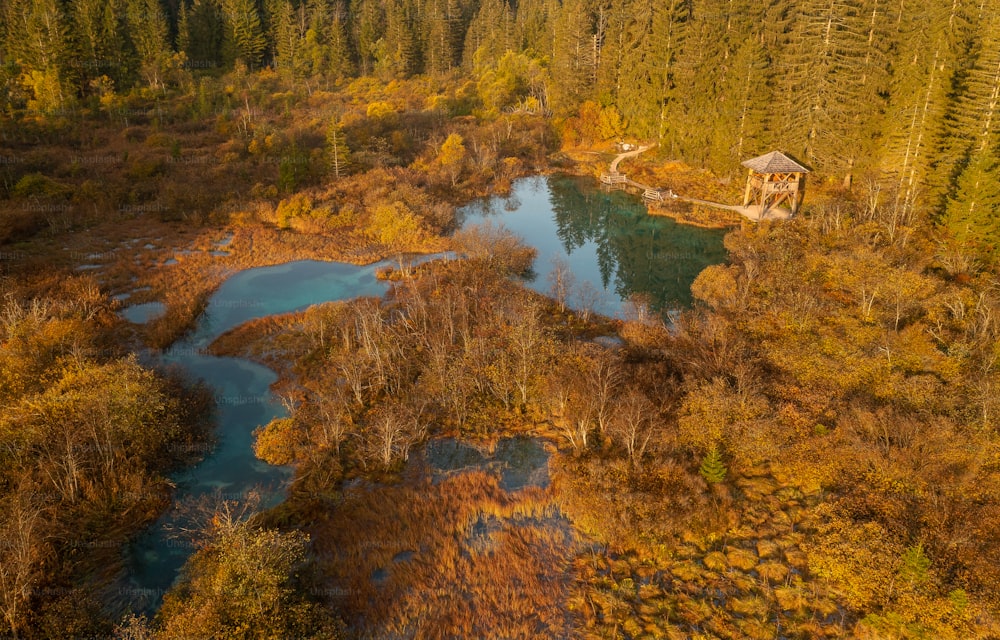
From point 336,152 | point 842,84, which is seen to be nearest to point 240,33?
point 336,152

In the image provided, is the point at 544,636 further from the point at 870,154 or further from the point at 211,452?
the point at 870,154

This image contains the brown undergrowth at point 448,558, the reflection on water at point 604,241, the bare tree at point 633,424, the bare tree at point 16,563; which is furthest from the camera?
the reflection on water at point 604,241

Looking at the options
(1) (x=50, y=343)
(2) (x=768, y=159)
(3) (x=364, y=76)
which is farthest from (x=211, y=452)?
(3) (x=364, y=76)

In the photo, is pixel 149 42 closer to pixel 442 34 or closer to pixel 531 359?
pixel 442 34

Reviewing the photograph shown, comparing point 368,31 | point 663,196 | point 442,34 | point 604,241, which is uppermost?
point 368,31

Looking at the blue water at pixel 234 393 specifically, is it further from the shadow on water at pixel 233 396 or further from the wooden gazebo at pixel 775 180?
the wooden gazebo at pixel 775 180

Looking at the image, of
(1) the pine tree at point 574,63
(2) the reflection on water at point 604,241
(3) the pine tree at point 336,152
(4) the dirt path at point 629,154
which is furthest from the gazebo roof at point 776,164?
(3) the pine tree at point 336,152
